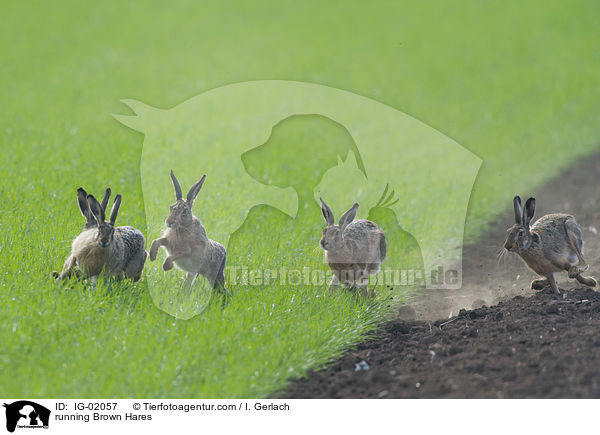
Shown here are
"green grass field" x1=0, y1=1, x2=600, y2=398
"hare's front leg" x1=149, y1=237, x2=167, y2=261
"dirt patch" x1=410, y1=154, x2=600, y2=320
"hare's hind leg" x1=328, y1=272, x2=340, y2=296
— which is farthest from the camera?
"dirt patch" x1=410, y1=154, x2=600, y2=320

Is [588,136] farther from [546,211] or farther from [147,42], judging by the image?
[147,42]

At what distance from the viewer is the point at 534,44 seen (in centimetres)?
2528

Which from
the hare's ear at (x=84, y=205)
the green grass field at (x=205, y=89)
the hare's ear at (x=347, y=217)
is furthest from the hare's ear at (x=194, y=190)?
the hare's ear at (x=347, y=217)

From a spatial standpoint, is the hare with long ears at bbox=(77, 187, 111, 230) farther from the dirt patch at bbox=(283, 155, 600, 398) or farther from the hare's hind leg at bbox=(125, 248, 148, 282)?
the dirt patch at bbox=(283, 155, 600, 398)

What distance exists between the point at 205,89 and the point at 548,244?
12.7 meters

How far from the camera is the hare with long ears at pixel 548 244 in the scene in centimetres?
770

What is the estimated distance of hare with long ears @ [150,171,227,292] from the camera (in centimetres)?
702

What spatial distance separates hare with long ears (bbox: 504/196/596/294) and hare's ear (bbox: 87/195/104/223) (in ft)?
13.5

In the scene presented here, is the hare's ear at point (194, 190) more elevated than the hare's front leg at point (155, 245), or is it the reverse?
the hare's ear at point (194, 190)

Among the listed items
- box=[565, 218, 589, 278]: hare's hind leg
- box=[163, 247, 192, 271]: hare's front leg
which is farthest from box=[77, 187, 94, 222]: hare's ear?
box=[565, 218, 589, 278]: hare's hind leg

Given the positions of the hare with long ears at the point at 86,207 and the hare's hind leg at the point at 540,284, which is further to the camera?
the hare's hind leg at the point at 540,284

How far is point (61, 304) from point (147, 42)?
1855 cm

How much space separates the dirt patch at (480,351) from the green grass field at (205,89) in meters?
0.38

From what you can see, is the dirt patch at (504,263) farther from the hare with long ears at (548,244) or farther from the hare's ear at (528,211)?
the hare's ear at (528,211)
